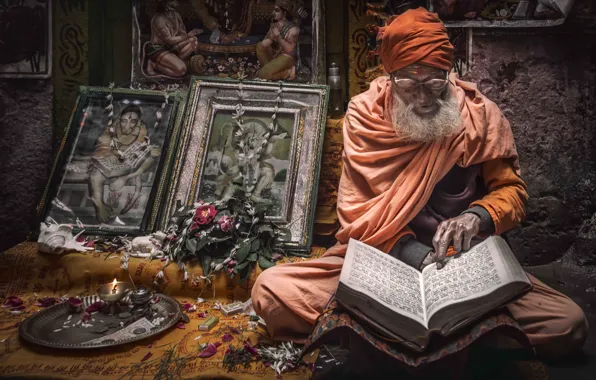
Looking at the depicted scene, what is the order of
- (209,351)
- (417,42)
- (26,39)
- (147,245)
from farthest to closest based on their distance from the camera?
(26,39) < (147,245) < (209,351) < (417,42)

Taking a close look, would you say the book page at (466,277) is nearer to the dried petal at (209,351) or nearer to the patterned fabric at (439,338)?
the patterned fabric at (439,338)

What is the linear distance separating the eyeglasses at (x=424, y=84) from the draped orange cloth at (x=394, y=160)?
0.15 metres

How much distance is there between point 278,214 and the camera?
10.8 ft

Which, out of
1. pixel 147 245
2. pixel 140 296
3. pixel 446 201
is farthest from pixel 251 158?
pixel 446 201

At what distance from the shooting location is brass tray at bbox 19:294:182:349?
2.38m

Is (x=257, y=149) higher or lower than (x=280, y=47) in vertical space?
lower

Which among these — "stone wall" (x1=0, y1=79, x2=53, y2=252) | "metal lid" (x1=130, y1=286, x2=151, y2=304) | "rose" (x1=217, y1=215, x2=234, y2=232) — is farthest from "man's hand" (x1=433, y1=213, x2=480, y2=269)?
"stone wall" (x1=0, y1=79, x2=53, y2=252)

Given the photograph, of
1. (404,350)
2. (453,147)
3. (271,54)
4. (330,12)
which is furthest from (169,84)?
(404,350)

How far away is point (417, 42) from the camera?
215 cm

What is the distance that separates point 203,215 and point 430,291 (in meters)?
1.63

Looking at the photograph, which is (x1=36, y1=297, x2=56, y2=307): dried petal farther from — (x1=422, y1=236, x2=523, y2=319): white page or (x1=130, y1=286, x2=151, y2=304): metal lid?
(x1=422, y1=236, x2=523, y2=319): white page

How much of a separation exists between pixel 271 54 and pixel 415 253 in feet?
7.86

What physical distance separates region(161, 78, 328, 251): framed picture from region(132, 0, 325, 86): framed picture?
0.34m

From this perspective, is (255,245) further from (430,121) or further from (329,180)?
(430,121)
